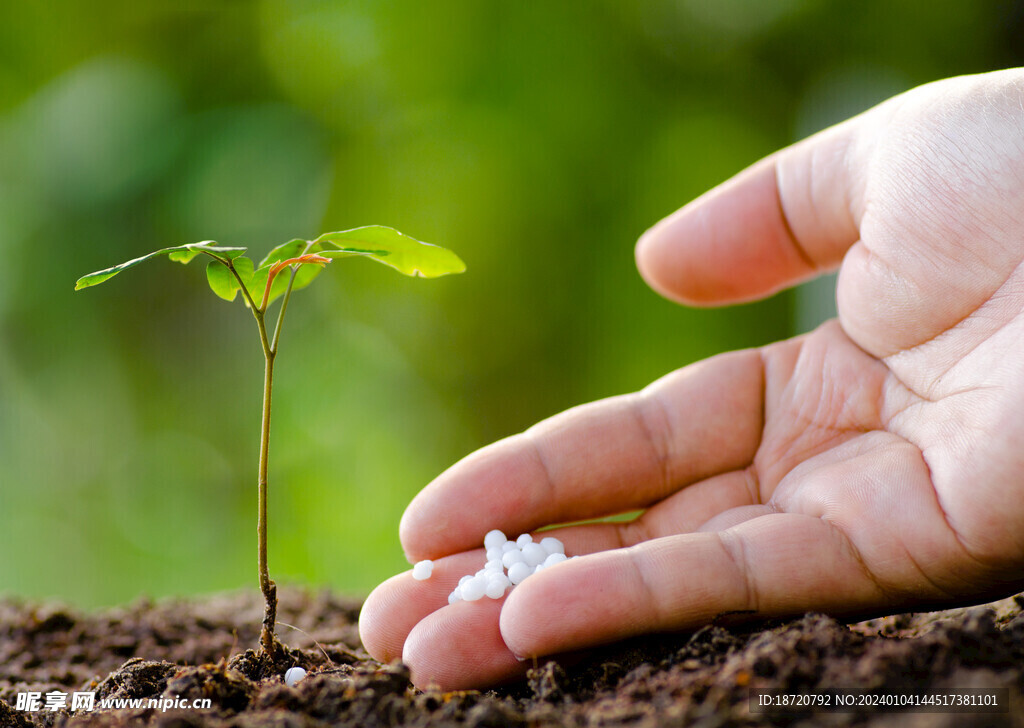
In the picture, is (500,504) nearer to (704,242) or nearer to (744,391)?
(744,391)

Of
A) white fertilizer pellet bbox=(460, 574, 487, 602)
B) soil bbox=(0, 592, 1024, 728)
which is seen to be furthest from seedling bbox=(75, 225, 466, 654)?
white fertilizer pellet bbox=(460, 574, 487, 602)

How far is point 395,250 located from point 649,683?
67 cm

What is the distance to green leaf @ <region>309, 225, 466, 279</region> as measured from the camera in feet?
3.47

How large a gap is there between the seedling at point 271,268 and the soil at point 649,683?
0.16 m

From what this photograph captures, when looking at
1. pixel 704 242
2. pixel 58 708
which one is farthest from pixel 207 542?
pixel 704 242

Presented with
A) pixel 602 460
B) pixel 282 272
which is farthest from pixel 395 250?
pixel 602 460

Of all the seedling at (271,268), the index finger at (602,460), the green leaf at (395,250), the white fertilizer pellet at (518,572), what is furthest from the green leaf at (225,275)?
the white fertilizer pellet at (518,572)

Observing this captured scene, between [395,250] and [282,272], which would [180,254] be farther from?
[395,250]

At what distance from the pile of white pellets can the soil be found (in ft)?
0.46

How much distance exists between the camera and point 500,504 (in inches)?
50.3

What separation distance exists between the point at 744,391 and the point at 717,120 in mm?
2519

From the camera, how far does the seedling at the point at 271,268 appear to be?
3.34 feet

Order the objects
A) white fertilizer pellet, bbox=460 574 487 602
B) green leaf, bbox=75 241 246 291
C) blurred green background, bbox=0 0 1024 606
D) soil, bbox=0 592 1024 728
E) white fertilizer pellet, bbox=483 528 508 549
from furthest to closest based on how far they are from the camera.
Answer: blurred green background, bbox=0 0 1024 606
white fertilizer pellet, bbox=483 528 508 549
white fertilizer pellet, bbox=460 574 487 602
green leaf, bbox=75 241 246 291
soil, bbox=0 592 1024 728

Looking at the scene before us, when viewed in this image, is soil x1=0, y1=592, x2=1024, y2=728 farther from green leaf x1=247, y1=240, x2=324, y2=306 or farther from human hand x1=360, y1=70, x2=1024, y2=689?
green leaf x1=247, y1=240, x2=324, y2=306
